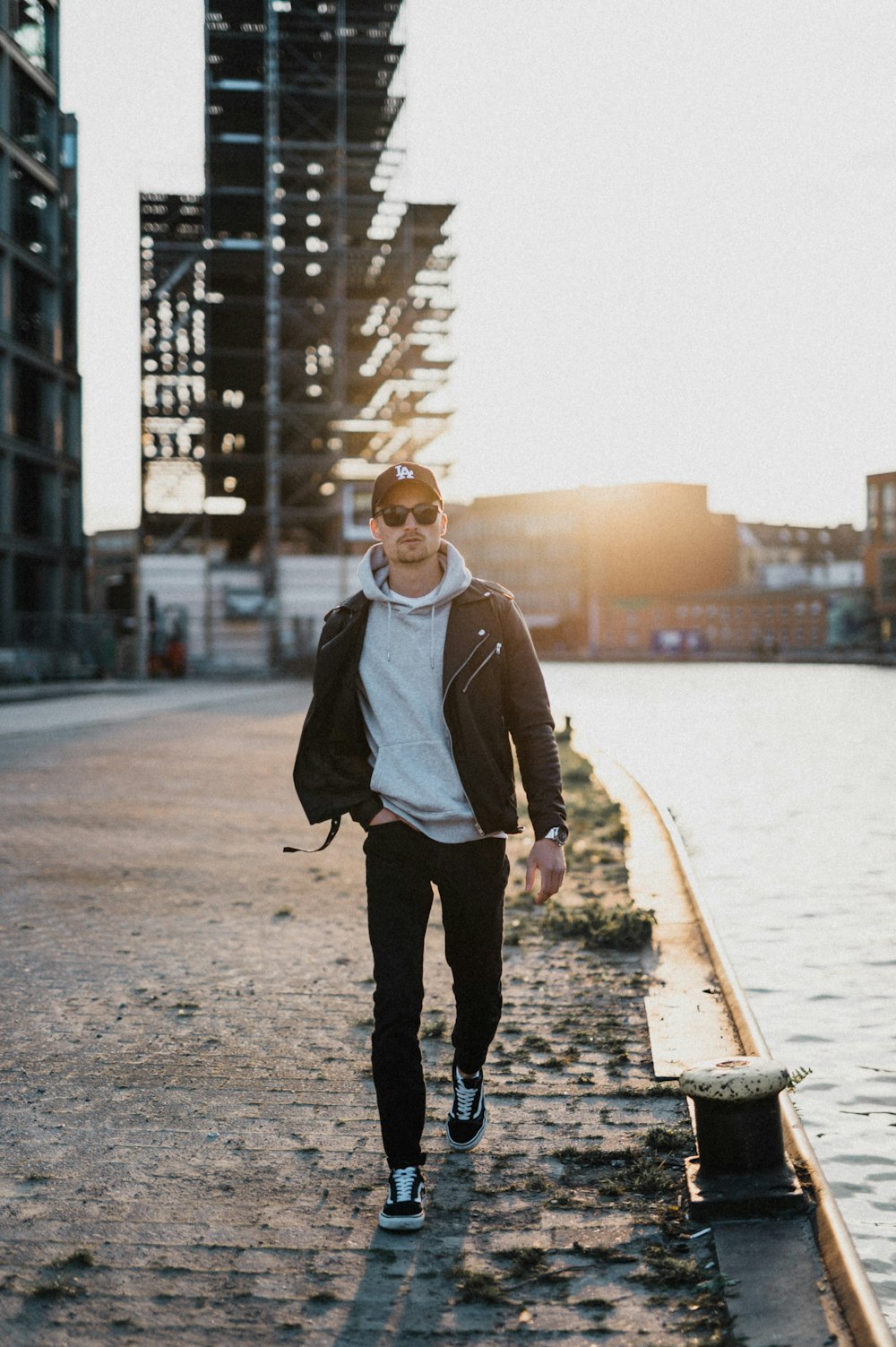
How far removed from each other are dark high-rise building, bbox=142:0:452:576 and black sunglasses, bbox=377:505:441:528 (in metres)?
50.0

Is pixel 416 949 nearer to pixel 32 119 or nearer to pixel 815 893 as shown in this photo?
pixel 815 893

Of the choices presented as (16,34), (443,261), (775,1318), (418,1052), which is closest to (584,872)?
(418,1052)

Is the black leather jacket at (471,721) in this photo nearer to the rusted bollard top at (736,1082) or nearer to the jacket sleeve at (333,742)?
the jacket sleeve at (333,742)

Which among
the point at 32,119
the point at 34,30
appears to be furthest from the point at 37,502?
the point at 34,30

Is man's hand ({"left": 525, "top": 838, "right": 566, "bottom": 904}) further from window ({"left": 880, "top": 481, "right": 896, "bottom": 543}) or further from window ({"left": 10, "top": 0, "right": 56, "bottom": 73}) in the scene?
window ({"left": 880, "top": 481, "right": 896, "bottom": 543})

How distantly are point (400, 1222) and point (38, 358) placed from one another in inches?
1824

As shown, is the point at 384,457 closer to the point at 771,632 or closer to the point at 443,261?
the point at 443,261

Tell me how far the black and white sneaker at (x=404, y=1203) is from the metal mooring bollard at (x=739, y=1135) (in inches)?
25.5

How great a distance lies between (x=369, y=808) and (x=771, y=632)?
324 feet

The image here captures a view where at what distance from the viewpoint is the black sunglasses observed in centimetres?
385

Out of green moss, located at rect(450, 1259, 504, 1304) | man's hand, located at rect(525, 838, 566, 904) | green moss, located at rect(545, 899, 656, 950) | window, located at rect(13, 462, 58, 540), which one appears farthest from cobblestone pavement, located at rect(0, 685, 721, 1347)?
window, located at rect(13, 462, 58, 540)

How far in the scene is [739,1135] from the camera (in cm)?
359

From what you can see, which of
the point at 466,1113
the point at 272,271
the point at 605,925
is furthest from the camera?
the point at 272,271

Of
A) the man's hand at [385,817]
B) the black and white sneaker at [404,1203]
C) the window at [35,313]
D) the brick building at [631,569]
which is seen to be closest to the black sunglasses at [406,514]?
the man's hand at [385,817]
